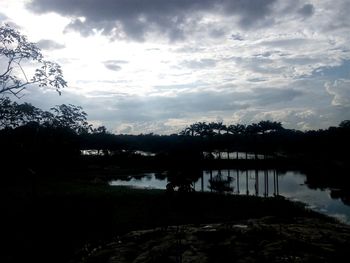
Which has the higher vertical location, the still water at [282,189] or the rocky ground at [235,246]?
the rocky ground at [235,246]

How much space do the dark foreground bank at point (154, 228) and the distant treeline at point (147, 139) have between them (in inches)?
201

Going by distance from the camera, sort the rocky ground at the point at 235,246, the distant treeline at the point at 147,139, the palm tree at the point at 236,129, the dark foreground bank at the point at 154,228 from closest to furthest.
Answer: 1. the rocky ground at the point at 235,246
2. the dark foreground bank at the point at 154,228
3. the distant treeline at the point at 147,139
4. the palm tree at the point at 236,129

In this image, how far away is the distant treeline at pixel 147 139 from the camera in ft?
122

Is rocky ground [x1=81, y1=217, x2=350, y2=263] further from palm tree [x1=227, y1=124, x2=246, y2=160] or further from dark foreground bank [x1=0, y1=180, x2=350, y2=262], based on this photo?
palm tree [x1=227, y1=124, x2=246, y2=160]

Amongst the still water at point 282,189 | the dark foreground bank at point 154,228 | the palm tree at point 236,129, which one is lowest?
the still water at point 282,189

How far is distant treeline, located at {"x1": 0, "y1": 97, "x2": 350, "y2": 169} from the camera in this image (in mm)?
37091

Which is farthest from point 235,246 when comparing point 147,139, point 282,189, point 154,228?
point 147,139

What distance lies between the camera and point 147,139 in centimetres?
16400

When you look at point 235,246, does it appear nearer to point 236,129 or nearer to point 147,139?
point 236,129

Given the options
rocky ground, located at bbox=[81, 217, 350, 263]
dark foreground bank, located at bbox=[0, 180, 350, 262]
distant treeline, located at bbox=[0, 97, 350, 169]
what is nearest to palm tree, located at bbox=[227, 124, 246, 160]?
distant treeline, located at bbox=[0, 97, 350, 169]

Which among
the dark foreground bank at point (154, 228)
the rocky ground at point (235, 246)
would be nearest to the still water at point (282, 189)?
the dark foreground bank at point (154, 228)

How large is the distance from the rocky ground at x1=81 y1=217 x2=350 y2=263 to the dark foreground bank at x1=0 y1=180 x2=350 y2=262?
33mm

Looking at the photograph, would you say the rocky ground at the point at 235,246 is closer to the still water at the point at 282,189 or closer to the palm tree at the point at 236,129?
the still water at the point at 282,189

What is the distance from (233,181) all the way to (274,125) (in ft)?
134
